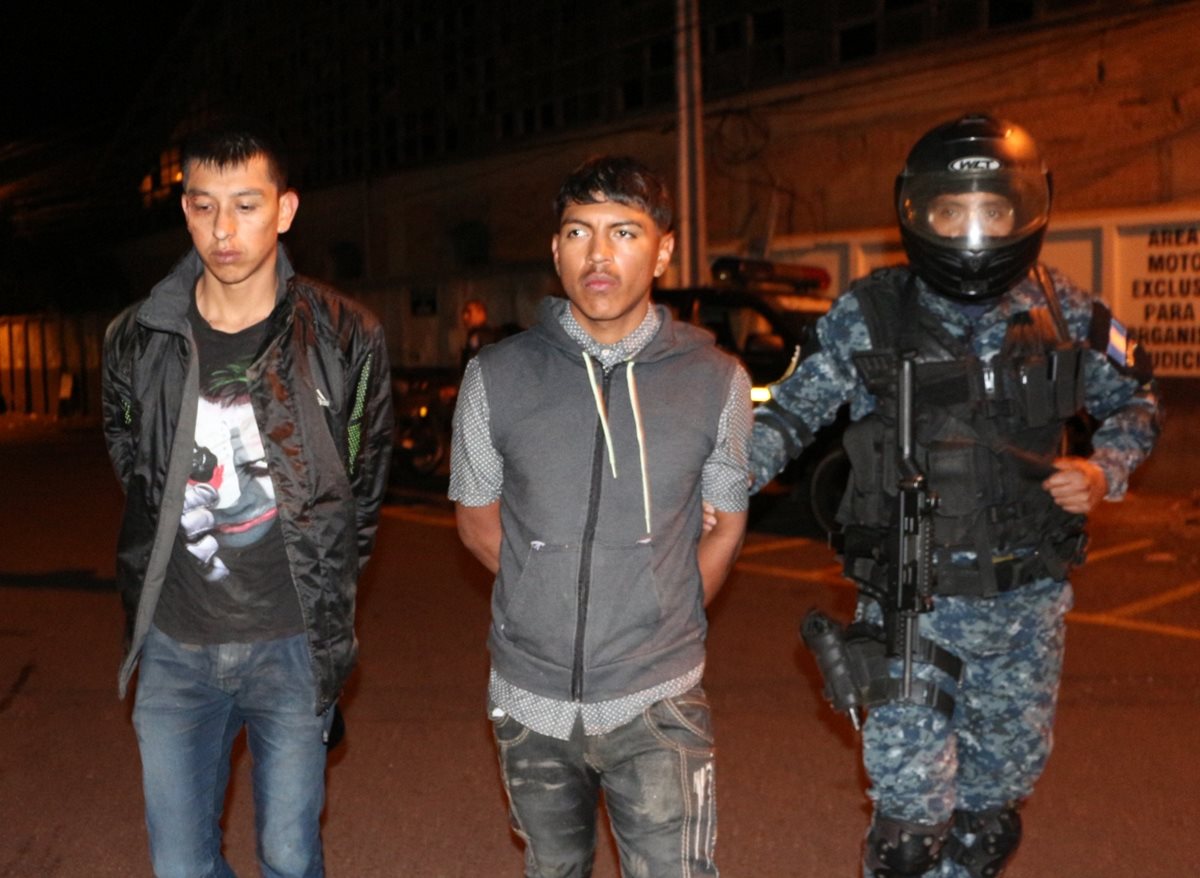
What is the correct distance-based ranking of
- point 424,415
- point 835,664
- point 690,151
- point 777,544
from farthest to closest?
point 690,151, point 424,415, point 777,544, point 835,664

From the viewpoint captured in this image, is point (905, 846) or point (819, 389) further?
point (819, 389)

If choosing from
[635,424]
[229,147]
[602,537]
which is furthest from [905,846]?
[229,147]

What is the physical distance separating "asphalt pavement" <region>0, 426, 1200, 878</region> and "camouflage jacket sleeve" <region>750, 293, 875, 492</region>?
1.58 metres

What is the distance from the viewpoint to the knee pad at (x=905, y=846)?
10.8 ft

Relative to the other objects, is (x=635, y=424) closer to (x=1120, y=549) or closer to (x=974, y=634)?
(x=974, y=634)

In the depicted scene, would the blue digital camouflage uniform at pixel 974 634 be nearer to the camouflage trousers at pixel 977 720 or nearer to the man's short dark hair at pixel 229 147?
the camouflage trousers at pixel 977 720

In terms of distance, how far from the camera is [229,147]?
10.1ft

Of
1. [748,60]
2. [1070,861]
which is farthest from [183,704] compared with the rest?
[748,60]

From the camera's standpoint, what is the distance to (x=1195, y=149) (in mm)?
15008

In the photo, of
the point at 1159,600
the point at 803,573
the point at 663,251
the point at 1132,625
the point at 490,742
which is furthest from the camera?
the point at 803,573

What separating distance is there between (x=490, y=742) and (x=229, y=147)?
3.22m

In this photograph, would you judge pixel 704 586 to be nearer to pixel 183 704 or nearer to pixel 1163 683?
pixel 183 704

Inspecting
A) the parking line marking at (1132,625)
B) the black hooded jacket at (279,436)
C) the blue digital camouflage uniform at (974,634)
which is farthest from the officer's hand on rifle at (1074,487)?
the parking line marking at (1132,625)

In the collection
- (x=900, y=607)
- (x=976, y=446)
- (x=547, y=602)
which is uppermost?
(x=976, y=446)
